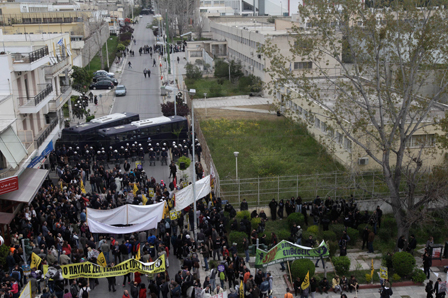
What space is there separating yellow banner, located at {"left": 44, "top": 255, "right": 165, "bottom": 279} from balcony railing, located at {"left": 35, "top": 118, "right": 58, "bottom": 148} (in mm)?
11942

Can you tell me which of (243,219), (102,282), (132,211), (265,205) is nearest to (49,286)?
(102,282)

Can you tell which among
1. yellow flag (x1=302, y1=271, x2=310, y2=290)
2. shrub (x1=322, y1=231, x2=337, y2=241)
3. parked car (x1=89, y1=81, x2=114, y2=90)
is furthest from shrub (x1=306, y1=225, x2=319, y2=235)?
parked car (x1=89, y1=81, x2=114, y2=90)

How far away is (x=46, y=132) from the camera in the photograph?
1085 inches

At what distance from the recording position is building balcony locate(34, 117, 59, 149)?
2564 cm

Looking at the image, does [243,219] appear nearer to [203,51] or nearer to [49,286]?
[49,286]

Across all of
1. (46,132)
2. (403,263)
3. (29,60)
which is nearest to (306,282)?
(403,263)

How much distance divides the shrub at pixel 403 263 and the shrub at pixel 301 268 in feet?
10.4

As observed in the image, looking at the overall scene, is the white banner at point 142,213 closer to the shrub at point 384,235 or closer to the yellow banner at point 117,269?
the yellow banner at point 117,269

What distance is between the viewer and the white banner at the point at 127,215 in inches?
754

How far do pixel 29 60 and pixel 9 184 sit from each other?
332 inches

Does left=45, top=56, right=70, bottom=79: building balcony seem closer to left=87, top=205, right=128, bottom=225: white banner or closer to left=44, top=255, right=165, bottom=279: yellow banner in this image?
left=87, top=205, right=128, bottom=225: white banner

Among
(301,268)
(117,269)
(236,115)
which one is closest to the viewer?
(117,269)

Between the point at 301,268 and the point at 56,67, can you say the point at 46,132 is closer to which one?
the point at 56,67

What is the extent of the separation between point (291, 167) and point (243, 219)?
868 centimetres
